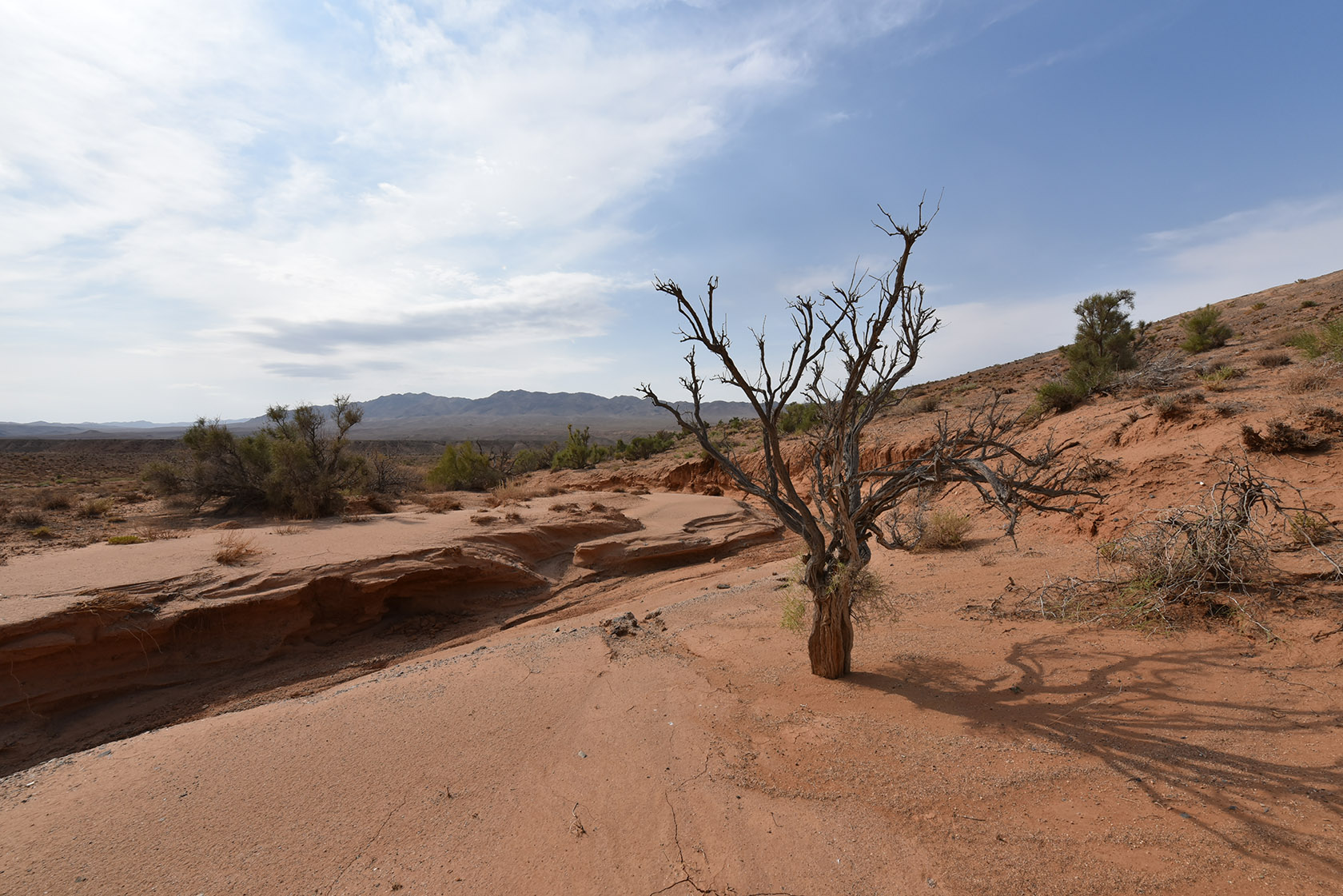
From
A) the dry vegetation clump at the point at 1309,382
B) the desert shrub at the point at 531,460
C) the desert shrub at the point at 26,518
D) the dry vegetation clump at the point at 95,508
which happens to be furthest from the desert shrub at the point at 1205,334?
the dry vegetation clump at the point at 95,508

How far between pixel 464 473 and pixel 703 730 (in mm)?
19698

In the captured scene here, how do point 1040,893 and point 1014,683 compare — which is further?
point 1014,683

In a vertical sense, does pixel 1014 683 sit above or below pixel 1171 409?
below

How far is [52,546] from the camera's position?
371 inches

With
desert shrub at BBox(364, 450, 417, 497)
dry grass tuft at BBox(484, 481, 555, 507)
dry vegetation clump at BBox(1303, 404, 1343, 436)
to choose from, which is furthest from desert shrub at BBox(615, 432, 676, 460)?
dry vegetation clump at BBox(1303, 404, 1343, 436)

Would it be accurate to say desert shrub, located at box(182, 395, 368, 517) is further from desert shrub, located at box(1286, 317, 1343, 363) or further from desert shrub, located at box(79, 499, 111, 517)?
desert shrub, located at box(1286, 317, 1343, 363)

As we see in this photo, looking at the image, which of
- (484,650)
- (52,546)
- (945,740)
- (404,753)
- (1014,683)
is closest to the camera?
(945,740)

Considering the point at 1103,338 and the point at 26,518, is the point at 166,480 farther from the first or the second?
the point at 1103,338

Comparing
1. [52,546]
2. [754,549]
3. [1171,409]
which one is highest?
Answer: [1171,409]

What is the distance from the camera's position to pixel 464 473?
21750 millimetres

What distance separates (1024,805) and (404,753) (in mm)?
3836

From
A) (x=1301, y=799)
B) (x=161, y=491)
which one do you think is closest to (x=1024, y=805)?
(x=1301, y=799)

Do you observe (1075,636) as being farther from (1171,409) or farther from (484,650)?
(1171,409)

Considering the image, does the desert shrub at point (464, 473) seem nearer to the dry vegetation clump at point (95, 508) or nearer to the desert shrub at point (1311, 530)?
the dry vegetation clump at point (95, 508)
